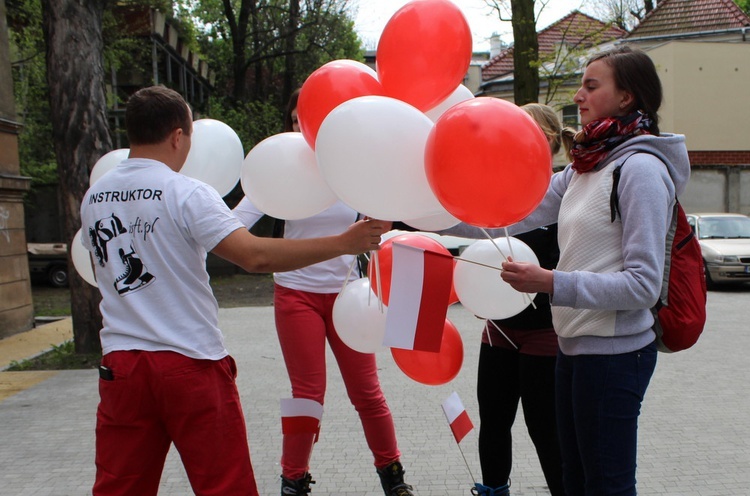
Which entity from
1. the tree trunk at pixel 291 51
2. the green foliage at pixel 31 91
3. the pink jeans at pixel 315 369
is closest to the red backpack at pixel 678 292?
the pink jeans at pixel 315 369

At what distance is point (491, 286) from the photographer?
2.66 meters

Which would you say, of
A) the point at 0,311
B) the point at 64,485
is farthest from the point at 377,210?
the point at 0,311

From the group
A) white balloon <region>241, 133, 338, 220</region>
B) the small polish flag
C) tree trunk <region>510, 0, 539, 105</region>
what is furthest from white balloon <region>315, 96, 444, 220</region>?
tree trunk <region>510, 0, 539, 105</region>

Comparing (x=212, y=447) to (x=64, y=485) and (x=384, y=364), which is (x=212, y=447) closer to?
(x=64, y=485)

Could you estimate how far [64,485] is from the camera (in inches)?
154

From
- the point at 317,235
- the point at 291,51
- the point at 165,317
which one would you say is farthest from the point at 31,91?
the point at 165,317

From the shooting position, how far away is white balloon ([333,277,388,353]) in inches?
108

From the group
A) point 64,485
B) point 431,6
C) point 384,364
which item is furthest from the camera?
point 384,364

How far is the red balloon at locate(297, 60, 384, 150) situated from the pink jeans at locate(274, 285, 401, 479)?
1.07m

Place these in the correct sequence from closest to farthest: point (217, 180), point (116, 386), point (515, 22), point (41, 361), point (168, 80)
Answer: point (116, 386), point (217, 180), point (41, 361), point (515, 22), point (168, 80)

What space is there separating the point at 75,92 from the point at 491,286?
5.72m

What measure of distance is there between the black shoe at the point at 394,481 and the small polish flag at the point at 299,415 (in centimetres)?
46

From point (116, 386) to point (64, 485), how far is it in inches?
84.1

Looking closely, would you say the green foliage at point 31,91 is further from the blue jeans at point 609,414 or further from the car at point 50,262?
the blue jeans at point 609,414
